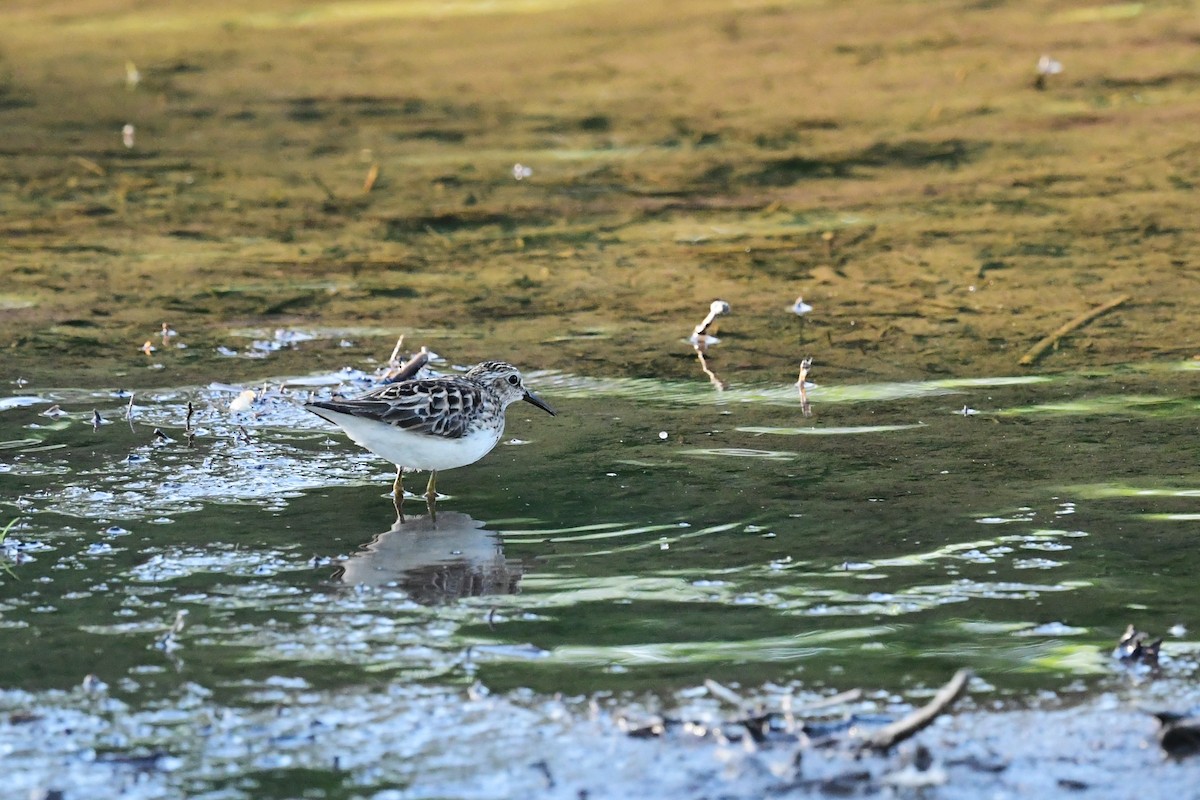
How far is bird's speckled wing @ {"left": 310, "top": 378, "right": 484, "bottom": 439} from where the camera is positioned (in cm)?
749

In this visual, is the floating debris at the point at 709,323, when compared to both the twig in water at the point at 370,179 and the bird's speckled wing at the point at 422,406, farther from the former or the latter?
the twig in water at the point at 370,179

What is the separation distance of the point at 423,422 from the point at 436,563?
2.88 feet

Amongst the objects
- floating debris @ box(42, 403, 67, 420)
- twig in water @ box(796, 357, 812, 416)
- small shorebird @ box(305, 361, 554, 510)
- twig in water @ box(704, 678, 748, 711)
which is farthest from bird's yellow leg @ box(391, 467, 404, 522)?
twig in water @ box(704, 678, 748, 711)

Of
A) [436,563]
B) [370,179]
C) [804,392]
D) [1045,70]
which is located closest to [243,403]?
[436,563]

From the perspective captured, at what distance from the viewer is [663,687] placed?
5.66 metres

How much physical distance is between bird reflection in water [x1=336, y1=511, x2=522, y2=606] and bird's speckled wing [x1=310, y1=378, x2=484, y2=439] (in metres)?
0.42

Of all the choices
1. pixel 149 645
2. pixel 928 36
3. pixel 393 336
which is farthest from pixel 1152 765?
pixel 928 36

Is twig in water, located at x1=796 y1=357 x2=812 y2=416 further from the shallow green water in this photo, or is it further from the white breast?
the white breast

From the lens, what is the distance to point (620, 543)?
7.05 m

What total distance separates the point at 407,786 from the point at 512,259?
7488mm

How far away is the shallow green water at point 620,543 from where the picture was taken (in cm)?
587

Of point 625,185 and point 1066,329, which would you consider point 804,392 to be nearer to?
point 1066,329

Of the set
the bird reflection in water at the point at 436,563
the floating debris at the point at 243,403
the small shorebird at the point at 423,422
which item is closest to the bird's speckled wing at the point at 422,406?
the small shorebird at the point at 423,422

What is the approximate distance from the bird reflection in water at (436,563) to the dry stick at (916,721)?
192 cm
